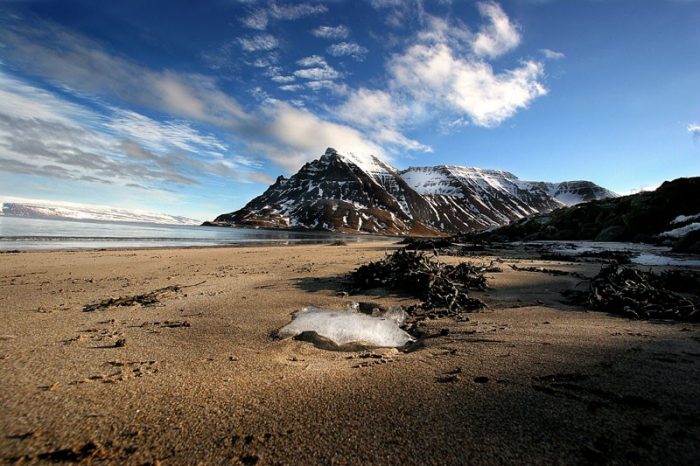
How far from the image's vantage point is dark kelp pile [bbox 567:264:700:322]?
4.46m

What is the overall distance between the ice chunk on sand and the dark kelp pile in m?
3.36

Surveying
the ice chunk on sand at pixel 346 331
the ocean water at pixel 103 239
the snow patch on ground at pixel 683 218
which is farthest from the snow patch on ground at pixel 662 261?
the ocean water at pixel 103 239

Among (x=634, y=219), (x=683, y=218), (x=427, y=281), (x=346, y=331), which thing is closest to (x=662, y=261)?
(x=427, y=281)

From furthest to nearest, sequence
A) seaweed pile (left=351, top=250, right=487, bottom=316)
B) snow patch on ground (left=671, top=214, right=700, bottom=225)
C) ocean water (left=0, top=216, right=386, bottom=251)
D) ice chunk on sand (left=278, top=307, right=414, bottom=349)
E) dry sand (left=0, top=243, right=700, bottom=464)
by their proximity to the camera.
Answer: ocean water (left=0, top=216, right=386, bottom=251), snow patch on ground (left=671, top=214, right=700, bottom=225), seaweed pile (left=351, top=250, right=487, bottom=316), ice chunk on sand (left=278, top=307, right=414, bottom=349), dry sand (left=0, top=243, right=700, bottom=464)

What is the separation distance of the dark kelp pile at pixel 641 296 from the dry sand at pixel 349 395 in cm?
40

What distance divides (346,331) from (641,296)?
4681 mm

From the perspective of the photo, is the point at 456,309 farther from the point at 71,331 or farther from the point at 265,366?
the point at 71,331

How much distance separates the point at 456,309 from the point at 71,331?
524 centimetres

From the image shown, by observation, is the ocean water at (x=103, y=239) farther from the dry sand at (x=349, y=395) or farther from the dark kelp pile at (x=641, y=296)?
the dark kelp pile at (x=641, y=296)

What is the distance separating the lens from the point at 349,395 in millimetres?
2365

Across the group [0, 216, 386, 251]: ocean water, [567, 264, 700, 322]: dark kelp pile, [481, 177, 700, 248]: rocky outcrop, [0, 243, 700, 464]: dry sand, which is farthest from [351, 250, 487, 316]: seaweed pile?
[0, 216, 386, 251]: ocean water

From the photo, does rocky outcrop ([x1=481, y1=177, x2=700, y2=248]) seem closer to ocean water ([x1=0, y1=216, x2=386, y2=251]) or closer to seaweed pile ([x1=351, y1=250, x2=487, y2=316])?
seaweed pile ([x1=351, y1=250, x2=487, y2=316])

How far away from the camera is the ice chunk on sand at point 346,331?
3.76 meters

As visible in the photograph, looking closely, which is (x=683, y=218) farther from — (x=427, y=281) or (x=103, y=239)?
(x=103, y=239)
